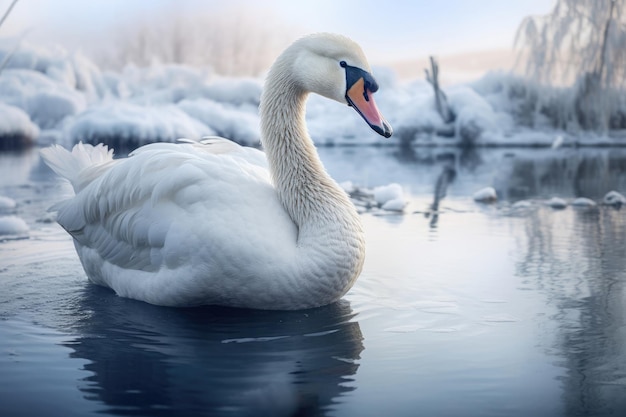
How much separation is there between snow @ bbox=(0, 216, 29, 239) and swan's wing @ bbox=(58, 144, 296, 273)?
193 cm

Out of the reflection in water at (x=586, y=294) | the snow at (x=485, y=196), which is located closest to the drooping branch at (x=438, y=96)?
the snow at (x=485, y=196)

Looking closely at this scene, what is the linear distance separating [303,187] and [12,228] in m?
3.35

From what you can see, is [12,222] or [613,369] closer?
[613,369]

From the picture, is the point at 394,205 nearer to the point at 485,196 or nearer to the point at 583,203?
the point at 485,196

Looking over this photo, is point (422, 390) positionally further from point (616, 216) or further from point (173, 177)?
point (616, 216)

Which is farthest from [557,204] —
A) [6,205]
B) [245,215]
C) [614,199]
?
[6,205]

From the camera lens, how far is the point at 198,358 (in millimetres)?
3361

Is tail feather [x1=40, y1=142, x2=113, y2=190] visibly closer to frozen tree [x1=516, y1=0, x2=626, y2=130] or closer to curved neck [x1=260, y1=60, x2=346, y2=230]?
curved neck [x1=260, y1=60, x2=346, y2=230]

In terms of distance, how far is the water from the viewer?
2.86m

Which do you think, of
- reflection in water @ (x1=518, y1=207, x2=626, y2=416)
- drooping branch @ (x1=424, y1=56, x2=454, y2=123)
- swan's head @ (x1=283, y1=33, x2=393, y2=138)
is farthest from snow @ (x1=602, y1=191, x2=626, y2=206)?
drooping branch @ (x1=424, y1=56, x2=454, y2=123)

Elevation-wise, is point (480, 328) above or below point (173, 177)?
below

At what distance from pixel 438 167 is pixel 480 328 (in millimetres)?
11750

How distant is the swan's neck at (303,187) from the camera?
4.13m

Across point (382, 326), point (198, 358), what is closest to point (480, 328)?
→ point (382, 326)
